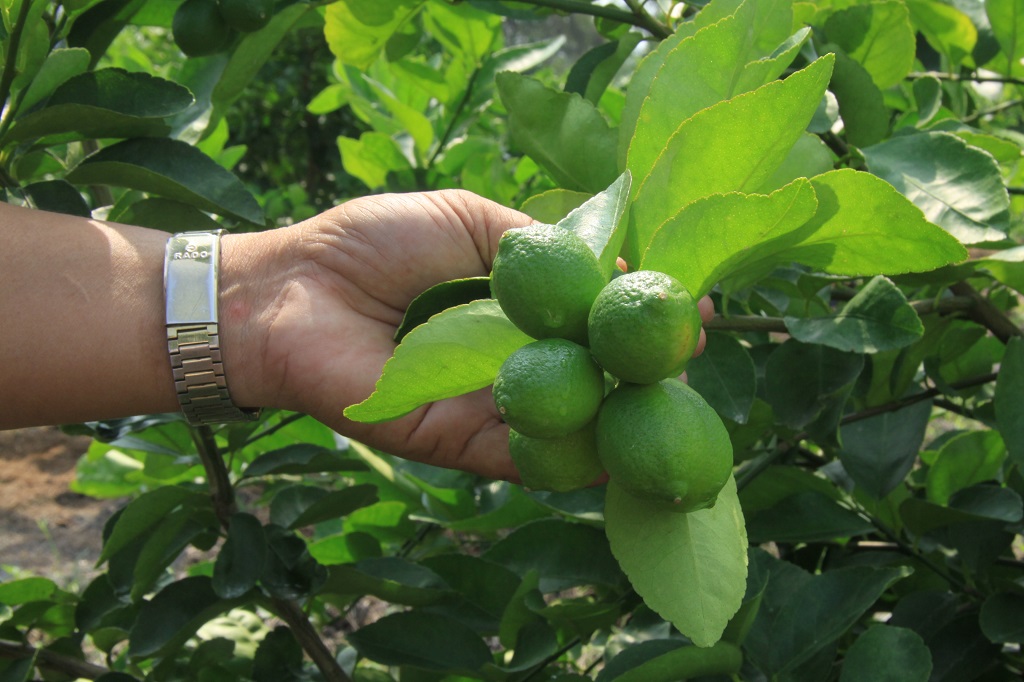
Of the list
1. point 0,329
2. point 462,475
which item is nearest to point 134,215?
point 0,329

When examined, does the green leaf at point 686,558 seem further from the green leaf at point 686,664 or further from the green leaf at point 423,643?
the green leaf at point 423,643

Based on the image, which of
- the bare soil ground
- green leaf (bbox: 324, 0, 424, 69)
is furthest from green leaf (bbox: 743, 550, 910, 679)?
the bare soil ground

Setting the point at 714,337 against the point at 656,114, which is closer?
the point at 656,114

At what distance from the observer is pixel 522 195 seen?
5.79 ft

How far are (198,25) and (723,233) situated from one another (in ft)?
2.53

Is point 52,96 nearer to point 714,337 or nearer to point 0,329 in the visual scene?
point 0,329

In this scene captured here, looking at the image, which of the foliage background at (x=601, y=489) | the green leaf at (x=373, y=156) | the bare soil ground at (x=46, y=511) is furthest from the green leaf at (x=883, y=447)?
the bare soil ground at (x=46, y=511)

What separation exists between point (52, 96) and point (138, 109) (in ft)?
0.32

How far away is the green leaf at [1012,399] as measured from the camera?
2.93 ft

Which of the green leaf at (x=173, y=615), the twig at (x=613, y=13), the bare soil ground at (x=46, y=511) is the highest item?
the twig at (x=613, y=13)

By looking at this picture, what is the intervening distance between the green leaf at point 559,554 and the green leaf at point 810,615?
0.19 m

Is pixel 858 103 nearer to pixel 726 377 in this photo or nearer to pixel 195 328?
pixel 726 377

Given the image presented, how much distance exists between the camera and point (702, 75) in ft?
2.06

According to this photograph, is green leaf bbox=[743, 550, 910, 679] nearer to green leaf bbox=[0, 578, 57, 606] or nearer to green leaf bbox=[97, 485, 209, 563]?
green leaf bbox=[97, 485, 209, 563]
